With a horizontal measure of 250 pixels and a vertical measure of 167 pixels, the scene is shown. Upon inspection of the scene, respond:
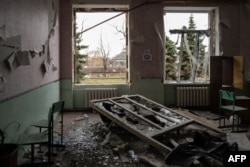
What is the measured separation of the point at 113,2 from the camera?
701cm

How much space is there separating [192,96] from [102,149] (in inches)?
155

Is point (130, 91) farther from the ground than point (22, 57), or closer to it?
closer to it

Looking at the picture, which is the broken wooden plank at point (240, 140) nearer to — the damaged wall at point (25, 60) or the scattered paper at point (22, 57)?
the damaged wall at point (25, 60)

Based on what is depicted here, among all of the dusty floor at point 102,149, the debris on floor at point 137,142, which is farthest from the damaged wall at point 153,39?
the dusty floor at point 102,149

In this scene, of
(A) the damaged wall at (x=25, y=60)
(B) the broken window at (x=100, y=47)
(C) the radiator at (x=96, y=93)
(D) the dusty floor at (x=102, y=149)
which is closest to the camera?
(A) the damaged wall at (x=25, y=60)

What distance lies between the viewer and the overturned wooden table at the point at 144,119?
3.90m

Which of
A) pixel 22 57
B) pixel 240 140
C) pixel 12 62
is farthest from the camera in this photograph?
pixel 240 140

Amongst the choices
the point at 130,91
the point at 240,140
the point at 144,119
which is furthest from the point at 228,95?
the point at 130,91

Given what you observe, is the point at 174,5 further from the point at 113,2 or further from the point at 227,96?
the point at 227,96

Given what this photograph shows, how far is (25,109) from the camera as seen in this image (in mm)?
3611

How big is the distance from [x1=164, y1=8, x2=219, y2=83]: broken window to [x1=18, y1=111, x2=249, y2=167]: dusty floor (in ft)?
10.6

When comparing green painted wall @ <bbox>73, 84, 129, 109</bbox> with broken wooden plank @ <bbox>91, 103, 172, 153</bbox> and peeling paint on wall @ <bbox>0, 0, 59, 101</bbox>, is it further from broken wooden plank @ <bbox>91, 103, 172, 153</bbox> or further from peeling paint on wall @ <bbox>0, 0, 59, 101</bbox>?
broken wooden plank @ <bbox>91, 103, 172, 153</bbox>

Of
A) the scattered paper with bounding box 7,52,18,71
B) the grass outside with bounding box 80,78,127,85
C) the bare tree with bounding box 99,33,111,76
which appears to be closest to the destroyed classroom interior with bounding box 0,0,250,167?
the scattered paper with bounding box 7,52,18,71

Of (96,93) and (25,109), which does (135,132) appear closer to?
(25,109)
